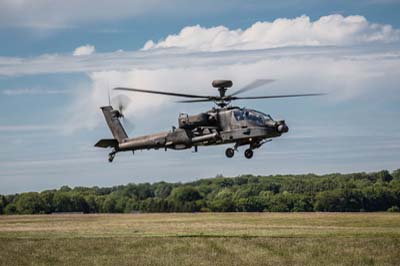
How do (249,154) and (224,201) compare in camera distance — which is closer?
(249,154)

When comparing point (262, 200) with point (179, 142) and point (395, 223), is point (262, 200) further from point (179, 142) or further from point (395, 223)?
point (179, 142)

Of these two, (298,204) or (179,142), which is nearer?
(179,142)

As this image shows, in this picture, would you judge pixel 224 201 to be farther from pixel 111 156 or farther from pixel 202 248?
pixel 202 248

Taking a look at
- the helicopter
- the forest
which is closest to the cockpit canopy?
the helicopter

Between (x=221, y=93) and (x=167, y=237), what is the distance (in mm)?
12369

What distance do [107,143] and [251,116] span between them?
13411 millimetres

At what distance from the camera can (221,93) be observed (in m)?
50.2

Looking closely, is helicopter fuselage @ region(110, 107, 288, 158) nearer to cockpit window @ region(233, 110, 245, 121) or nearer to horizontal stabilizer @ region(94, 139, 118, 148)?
cockpit window @ region(233, 110, 245, 121)

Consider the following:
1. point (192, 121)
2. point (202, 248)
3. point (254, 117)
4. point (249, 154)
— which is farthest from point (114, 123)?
point (254, 117)

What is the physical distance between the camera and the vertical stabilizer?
195 ft

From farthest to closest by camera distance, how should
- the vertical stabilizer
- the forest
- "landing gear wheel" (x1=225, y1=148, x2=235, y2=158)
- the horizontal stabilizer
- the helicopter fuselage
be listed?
the forest < the vertical stabilizer < the horizontal stabilizer < "landing gear wheel" (x1=225, y1=148, x2=235, y2=158) < the helicopter fuselage

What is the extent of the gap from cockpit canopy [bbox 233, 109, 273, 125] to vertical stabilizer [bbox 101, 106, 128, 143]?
12273 millimetres

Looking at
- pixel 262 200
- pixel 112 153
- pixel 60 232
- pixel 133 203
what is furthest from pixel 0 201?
pixel 112 153

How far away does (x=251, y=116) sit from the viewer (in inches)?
1921
